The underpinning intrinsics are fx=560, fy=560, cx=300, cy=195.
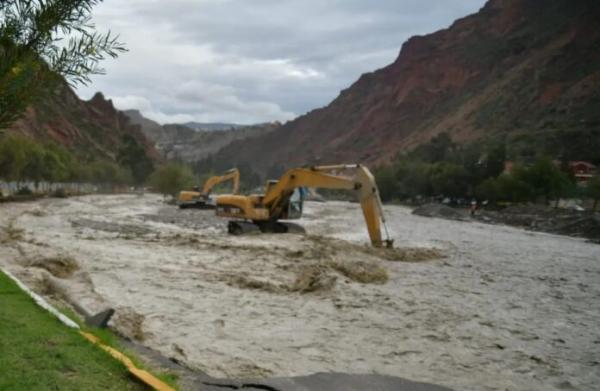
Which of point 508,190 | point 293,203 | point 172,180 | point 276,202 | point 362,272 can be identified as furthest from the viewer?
point 172,180

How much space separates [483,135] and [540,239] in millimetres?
85972

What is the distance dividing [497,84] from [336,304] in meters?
135

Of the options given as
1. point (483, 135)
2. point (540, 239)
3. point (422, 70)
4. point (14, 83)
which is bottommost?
point (540, 239)

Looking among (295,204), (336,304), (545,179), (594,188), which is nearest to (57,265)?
(336,304)

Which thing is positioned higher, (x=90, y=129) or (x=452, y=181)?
(x=90, y=129)

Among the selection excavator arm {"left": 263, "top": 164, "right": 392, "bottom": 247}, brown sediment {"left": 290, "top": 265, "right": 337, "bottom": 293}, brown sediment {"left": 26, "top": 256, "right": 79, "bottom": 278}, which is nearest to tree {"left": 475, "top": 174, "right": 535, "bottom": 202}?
excavator arm {"left": 263, "top": 164, "right": 392, "bottom": 247}

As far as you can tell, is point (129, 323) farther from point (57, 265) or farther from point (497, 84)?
point (497, 84)

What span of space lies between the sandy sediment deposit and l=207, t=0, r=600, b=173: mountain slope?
75.5 m

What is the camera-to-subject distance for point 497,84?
134875 mm

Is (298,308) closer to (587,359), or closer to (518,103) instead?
(587,359)

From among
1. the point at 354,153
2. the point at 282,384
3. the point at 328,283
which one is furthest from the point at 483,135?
the point at 282,384

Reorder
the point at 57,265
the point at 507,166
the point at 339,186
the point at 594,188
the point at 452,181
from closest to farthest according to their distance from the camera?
the point at 57,265 → the point at 339,186 → the point at 594,188 → the point at 452,181 → the point at 507,166

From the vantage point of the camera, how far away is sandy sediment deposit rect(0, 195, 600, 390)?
8.24 m

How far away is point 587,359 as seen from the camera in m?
9.14
